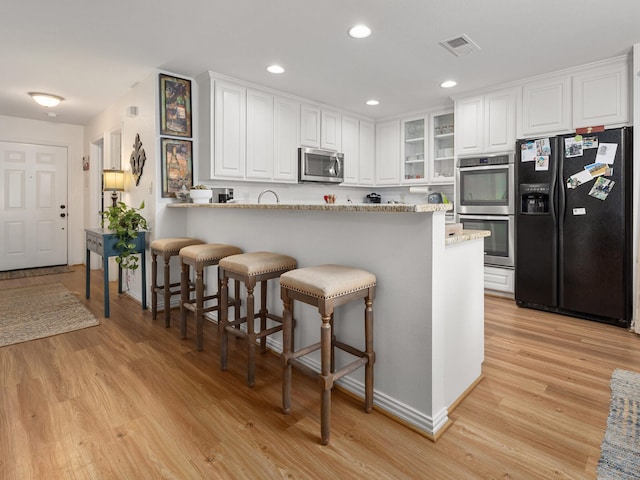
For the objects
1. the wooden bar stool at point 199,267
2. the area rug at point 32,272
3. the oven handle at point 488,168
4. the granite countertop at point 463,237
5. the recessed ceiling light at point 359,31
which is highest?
the recessed ceiling light at point 359,31

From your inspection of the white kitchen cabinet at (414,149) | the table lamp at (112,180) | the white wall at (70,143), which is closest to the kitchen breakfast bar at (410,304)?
the table lamp at (112,180)

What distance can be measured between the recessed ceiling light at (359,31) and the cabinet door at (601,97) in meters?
2.17

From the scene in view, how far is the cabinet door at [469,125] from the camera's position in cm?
411

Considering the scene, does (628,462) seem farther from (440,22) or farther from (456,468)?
(440,22)

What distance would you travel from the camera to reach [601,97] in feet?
10.8

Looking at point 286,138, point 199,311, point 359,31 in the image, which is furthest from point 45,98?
point 359,31

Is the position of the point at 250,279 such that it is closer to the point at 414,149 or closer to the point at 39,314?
the point at 39,314

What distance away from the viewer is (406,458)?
58.4 inches

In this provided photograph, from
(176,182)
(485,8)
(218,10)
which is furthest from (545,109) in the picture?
(176,182)

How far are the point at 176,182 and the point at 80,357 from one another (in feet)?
6.05

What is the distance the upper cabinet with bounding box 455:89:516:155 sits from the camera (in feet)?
12.7

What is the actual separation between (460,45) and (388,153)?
2518mm

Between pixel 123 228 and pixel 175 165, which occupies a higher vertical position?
pixel 175 165

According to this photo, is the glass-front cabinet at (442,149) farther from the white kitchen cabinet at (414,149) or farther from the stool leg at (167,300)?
the stool leg at (167,300)
